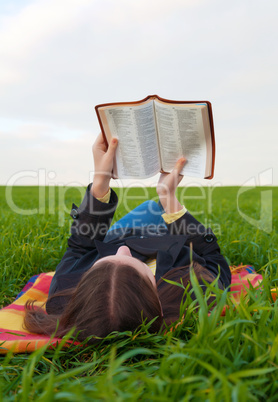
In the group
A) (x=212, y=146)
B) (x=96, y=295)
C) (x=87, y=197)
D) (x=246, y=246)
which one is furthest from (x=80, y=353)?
(x=246, y=246)

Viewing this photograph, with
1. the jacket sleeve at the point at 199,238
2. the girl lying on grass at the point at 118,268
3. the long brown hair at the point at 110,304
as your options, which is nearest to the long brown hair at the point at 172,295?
the girl lying on grass at the point at 118,268

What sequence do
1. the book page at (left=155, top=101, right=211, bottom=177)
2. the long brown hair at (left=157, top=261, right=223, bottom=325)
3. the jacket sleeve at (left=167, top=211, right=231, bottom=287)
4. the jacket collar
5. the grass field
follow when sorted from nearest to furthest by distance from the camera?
the grass field → the long brown hair at (left=157, top=261, right=223, bottom=325) → the book page at (left=155, top=101, right=211, bottom=177) → the jacket collar → the jacket sleeve at (left=167, top=211, right=231, bottom=287)

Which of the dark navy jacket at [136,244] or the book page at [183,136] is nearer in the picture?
the book page at [183,136]

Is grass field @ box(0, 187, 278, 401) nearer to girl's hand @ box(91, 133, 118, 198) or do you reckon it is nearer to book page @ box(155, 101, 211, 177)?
book page @ box(155, 101, 211, 177)

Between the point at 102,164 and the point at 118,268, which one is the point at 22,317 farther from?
the point at 102,164

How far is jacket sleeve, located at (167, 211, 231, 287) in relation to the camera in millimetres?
2604

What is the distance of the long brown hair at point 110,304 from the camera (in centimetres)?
165

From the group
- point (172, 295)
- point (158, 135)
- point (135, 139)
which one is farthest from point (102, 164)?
point (172, 295)

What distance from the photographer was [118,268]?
177 cm

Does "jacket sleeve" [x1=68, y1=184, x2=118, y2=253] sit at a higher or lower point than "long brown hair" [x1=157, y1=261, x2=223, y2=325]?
higher

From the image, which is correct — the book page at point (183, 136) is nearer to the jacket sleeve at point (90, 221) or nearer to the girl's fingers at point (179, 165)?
the girl's fingers at point (179, 165)

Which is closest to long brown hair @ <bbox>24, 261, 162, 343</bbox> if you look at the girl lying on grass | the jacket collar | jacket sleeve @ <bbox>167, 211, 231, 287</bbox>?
the girl lying on grass

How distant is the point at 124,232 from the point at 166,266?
0.85m

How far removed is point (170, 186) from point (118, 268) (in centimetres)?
91
